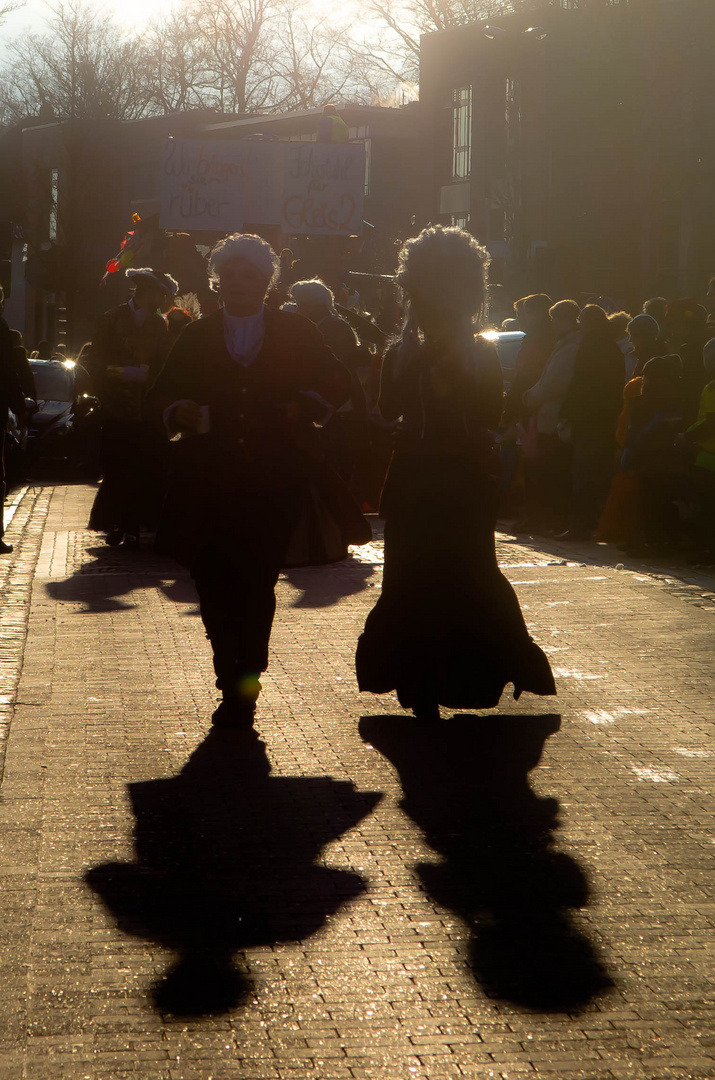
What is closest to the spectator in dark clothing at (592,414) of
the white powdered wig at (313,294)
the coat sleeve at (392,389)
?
the white powdered wig at (313,294)

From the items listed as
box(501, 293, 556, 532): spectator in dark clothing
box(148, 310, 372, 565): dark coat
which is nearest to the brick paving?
box(148, 310, 372, 565): dark coat

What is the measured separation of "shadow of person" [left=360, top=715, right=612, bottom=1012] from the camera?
356 centimetres

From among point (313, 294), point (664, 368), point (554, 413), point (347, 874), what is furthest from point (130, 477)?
point (347, 874)

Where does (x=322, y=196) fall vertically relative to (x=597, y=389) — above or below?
above

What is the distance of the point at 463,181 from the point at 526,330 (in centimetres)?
3769

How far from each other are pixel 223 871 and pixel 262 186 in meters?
17.9

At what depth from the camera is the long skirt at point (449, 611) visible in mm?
5906

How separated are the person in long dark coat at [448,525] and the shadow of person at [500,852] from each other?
0.67ft

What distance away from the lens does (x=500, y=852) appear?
4430mm

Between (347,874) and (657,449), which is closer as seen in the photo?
(347,874)

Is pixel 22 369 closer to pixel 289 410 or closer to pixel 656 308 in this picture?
pixel 289 410

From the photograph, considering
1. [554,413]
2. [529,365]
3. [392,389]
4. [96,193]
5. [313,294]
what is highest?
[96,193]

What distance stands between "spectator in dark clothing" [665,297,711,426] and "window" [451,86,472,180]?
37.2m

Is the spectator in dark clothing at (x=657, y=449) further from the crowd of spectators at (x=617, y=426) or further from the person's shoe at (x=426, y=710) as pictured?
the person's shoe at (x=426, y=710)
